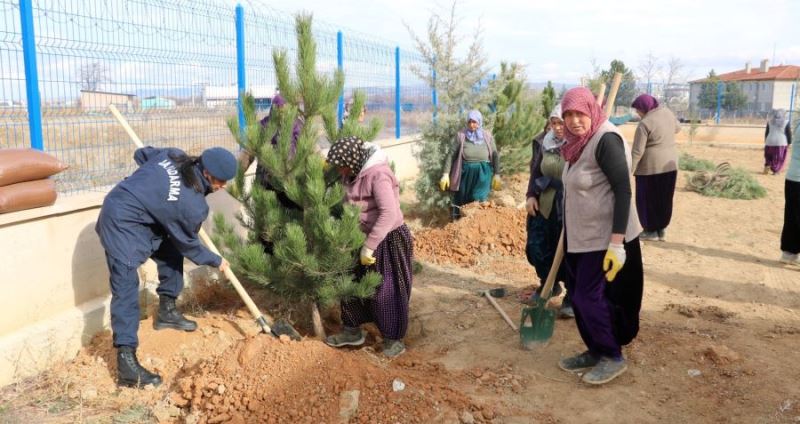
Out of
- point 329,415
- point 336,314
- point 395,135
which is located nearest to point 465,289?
point 336,314

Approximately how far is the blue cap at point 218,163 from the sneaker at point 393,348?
151 centimetres

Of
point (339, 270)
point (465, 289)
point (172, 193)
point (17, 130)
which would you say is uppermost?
point (17, 130)

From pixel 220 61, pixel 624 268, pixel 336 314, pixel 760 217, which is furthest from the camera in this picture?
pixel 760 217

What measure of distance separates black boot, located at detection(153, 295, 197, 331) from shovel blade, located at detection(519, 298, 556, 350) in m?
2.14

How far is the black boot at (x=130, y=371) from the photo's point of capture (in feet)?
11.1

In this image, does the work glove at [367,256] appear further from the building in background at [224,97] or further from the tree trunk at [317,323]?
the building in background at [224,97]

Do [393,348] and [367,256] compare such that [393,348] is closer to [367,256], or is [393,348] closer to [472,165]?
[367,256]

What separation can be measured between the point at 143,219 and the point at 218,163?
0.52 meters

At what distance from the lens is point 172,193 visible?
3.43 m

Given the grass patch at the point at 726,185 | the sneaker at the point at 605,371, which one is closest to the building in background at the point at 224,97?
the sneaker at the point at 605,371

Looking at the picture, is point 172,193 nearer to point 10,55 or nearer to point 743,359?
point 10,55

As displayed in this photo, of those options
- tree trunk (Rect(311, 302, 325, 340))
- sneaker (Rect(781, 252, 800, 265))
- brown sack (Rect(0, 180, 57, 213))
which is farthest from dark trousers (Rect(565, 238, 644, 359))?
sneaker (Rect(781, 252, 800, 265))

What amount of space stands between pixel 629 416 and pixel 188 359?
2.51 m

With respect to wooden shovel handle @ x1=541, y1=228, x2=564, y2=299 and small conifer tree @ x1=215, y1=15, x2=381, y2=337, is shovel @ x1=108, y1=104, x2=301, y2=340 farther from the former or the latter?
wooden shovel handle @ x1=541, y1=228, x2=564, y2=299
